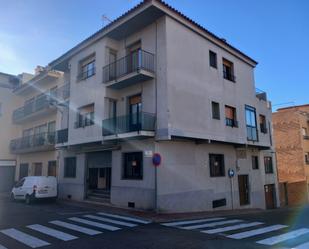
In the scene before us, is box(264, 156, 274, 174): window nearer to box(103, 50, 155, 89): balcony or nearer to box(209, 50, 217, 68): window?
box(209, 50, 217, 68): window

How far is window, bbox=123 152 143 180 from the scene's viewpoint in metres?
13.4

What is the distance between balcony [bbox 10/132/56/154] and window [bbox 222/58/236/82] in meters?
13.7

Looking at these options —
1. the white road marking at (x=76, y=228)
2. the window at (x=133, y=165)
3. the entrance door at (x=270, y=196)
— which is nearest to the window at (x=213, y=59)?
the window at (x=133, y=165)

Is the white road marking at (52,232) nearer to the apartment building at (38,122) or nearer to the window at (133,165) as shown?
the window at (133,165)

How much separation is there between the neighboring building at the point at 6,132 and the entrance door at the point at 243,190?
70.9 feet

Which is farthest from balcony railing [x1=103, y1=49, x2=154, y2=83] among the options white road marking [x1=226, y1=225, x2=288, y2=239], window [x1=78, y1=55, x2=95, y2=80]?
white road marking [x1=226, y1=225, x2=288, y2=239]

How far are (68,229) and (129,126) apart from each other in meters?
6.11

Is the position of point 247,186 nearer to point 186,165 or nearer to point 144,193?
point 186,165

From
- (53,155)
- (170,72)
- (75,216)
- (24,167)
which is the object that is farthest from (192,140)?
(24,167)

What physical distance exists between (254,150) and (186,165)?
874cm

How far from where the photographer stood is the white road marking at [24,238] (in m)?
6.71

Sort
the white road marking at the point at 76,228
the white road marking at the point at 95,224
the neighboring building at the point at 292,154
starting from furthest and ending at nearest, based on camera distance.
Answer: the neighboring building at the point at 292,154
the white road marking at the point at 95,224
the white road marking at the point at 76,228

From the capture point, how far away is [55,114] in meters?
21.6

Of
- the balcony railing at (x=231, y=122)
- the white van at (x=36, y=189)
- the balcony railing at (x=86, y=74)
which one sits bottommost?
the white van at (x=36, y=189)
